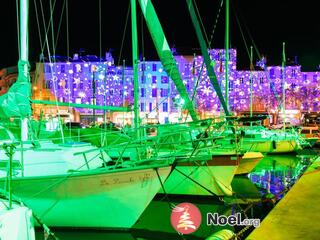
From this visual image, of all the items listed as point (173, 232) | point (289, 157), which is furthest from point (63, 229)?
point (289, 157)

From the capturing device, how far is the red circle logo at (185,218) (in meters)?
11.4

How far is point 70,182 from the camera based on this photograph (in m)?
10.0

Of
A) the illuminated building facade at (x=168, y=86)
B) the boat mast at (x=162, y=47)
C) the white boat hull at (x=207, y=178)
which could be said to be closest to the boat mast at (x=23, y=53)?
the boat mast at (x=162, y=47)

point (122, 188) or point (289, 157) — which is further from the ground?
point (122, 188)

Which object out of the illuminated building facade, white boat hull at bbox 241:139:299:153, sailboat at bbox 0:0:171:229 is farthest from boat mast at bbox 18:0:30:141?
the illuminated building facade

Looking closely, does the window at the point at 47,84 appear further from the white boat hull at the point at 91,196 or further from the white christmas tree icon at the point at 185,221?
the white boat hull at the point at 91,196

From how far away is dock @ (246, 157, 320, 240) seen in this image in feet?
21.7

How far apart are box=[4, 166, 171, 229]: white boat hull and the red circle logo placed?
149cm

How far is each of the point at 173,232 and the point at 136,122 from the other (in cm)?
339

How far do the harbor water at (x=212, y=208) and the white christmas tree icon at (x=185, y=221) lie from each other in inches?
12.2

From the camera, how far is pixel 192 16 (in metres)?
13.5

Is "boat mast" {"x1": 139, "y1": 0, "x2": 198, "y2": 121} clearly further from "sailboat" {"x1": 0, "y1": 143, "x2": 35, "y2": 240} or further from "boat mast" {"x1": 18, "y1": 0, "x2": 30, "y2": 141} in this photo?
"sailboat" {"x1": 0, "y1": 143, "x2": 35, "y2": 240}

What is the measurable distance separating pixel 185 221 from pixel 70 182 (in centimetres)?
411

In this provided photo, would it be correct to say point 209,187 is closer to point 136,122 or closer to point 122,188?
point 136,122
